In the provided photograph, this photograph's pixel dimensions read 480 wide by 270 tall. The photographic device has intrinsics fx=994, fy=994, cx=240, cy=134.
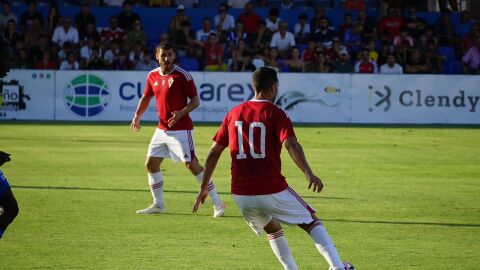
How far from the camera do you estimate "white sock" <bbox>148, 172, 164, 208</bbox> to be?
13.0m

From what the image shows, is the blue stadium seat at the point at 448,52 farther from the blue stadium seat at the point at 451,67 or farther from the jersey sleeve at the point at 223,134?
the jersey sleeve at the point at 223,134

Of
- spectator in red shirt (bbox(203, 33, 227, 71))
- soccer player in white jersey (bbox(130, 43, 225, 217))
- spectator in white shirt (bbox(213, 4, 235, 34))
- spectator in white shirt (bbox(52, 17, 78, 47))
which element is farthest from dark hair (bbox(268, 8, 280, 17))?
soccer player in white jersey (bbox(130, 43, 225, 217))

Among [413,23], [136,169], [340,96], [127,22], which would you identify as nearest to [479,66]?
[413,23]

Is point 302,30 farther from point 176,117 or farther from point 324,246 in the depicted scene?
point 324,246

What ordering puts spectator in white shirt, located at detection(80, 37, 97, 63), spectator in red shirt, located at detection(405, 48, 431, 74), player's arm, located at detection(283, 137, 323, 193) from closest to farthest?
player's arm, located at detection(283, 137, 323, 193)
spectator in red shirt, located at detection(405, 48, 431, 74)
spectator in white shirt, located at detection(80, 37, 97, 63)

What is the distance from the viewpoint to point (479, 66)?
32.2 meters

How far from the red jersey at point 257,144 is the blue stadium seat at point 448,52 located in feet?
84.3

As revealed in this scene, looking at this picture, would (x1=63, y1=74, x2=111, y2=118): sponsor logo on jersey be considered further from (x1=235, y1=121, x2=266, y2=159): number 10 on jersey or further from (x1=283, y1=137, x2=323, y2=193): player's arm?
(x1=283, y1=137, x2=323, y2=193): player's arm

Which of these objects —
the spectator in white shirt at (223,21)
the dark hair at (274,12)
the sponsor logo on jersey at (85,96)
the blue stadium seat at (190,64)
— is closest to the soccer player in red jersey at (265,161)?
the sponsor logo on jersey at (85,96)

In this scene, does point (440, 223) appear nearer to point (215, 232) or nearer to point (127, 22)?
point (215, 232)

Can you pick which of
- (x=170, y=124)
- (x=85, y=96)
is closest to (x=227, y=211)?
(x=170, y=124)

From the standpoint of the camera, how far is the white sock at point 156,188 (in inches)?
512

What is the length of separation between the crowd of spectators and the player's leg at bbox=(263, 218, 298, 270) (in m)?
22.5

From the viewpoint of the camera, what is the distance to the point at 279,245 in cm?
845
